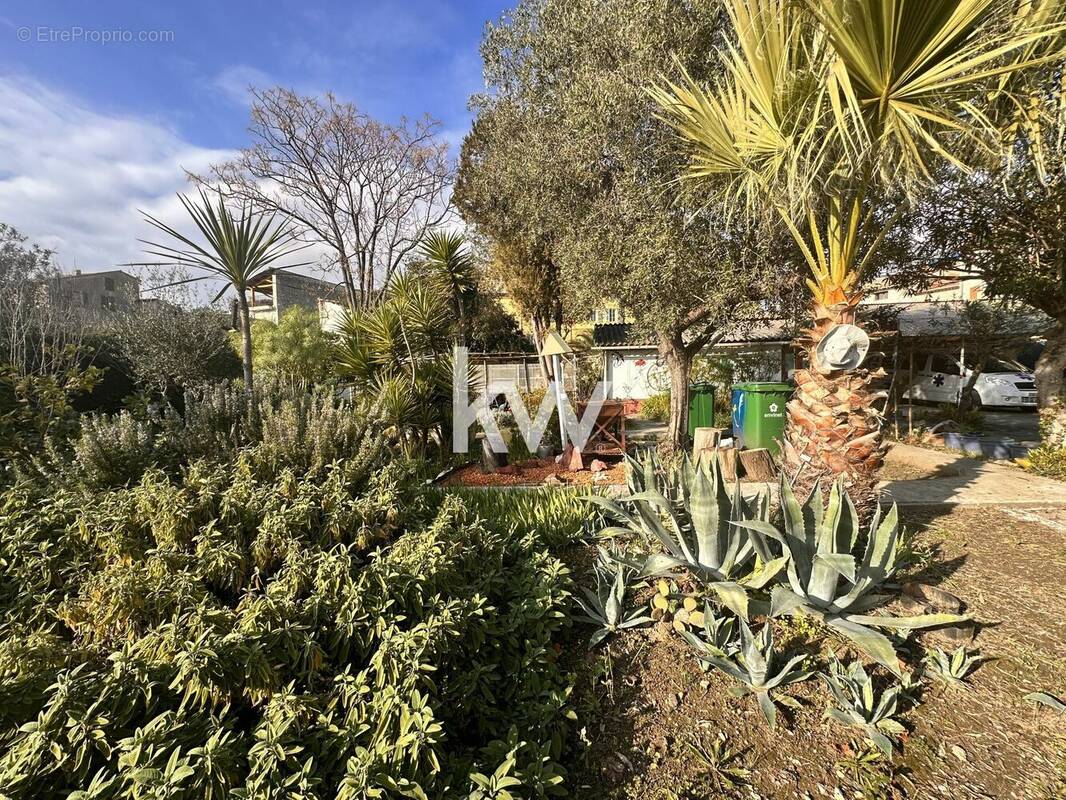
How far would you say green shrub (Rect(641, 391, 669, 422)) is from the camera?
13898 mm

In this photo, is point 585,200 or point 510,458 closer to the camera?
point 585,200

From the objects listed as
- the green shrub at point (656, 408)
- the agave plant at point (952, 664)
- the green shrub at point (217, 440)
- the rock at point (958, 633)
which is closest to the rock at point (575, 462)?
the green shrub at point (217, 440)

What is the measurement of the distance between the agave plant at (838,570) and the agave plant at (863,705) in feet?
0.58

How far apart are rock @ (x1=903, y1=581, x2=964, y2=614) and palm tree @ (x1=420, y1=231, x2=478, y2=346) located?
283 inches

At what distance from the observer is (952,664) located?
8.61ft

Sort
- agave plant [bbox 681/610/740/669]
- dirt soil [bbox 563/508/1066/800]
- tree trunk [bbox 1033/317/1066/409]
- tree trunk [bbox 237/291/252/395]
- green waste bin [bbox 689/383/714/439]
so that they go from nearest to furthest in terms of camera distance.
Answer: dirt soil [bbox 563/508/1066/800] → agave plant [bbox 681/610/740/669] → tree trunk [bbox 237/291/252/395] → tree trunk [bbox 1033/317/1066/409] → green waste bin [bbox 689/383/714/439]

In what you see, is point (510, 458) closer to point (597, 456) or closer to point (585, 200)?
point (597, 456)

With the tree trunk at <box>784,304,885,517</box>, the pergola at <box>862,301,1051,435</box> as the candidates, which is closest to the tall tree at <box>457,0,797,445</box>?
the tree trunk at <box>784,304,885,517</box>

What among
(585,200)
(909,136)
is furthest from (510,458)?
(909,136)

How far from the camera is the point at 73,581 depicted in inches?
104

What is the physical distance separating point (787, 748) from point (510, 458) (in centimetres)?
626

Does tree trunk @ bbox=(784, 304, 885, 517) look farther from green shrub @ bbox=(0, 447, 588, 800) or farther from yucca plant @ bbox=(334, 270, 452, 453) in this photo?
yucca plant @ bbox=(334, 270, 452, 453)

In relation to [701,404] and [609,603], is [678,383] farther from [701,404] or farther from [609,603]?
[609,603]

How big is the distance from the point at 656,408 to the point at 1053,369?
8328 millimetres
